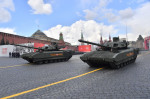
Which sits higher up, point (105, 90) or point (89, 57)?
point (89, 57)

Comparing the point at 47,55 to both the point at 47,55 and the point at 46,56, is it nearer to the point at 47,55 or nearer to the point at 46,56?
the point at 47,55

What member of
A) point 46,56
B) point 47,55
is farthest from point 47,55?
point 46,56

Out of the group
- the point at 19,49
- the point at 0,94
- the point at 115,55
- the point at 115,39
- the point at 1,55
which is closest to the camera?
the point at 0,94

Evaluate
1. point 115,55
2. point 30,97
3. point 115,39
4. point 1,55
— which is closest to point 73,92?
point 30,97

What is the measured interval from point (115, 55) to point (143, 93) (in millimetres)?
4314

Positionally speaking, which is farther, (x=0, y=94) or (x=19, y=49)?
(x=19, y=49)

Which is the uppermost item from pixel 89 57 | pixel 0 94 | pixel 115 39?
pixel 115 39

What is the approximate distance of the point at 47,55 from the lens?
13328mm

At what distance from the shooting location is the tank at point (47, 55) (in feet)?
41.2

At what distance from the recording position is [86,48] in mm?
43469

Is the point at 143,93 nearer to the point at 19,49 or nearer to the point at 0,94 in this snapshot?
the point at 0,94

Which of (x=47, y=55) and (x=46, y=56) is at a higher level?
(x=47, y=55)

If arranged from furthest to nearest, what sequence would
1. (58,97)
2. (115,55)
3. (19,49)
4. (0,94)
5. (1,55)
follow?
1. (1,55)
2. (19,49)
3. (115,55)
4. (0,94)
5. (58,97)

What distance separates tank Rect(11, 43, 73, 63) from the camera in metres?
12.6
